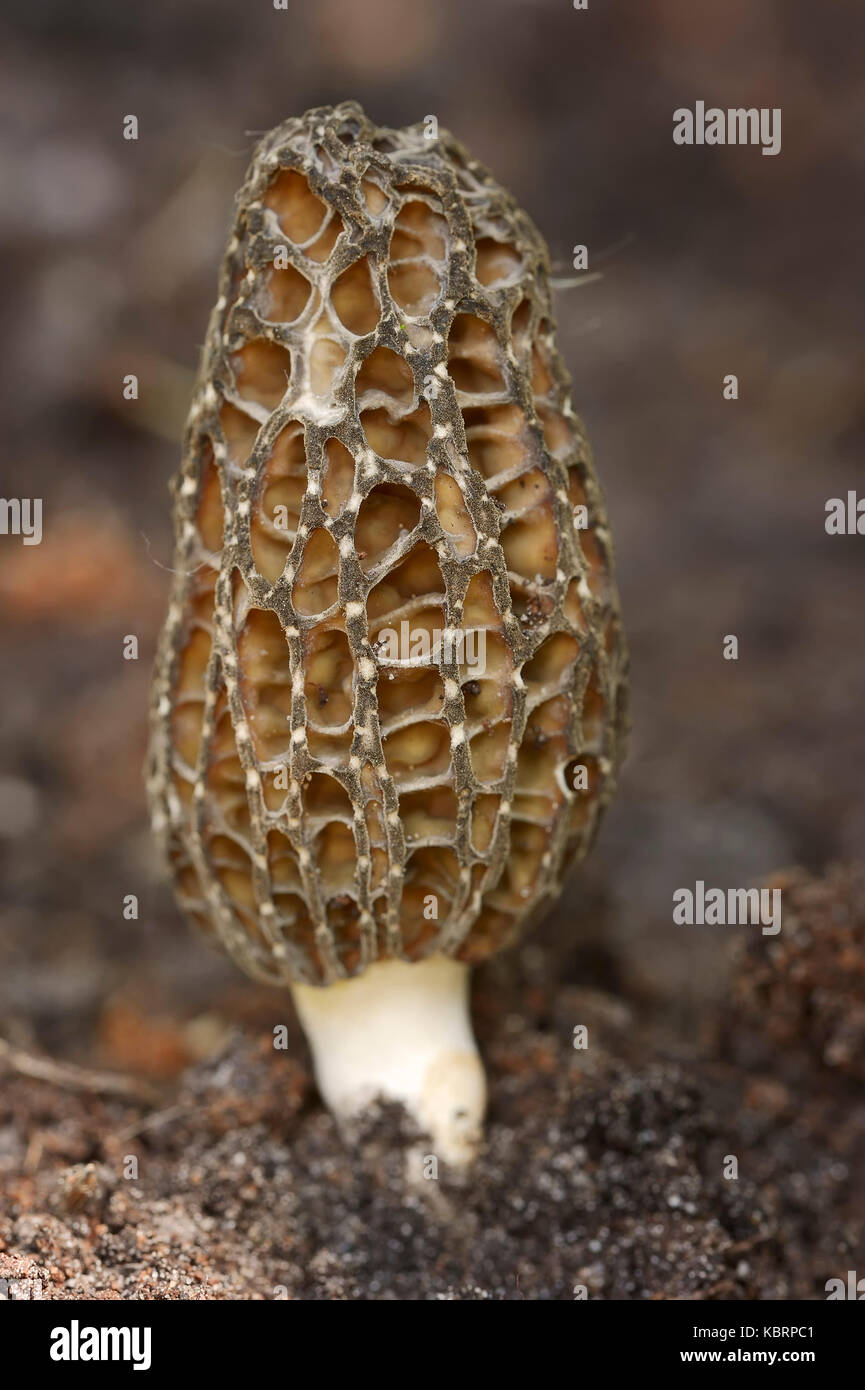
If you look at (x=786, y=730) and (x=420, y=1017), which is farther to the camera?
(x=786, y=730)

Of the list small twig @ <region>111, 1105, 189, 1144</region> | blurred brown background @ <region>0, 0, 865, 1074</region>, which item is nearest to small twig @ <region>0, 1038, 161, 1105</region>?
small twig @ <region>111, 1105, 189, 1144</region>

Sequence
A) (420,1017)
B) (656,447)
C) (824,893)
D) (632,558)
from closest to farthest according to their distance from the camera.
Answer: (420,1017) < (824,893) < (632,558) < (656,447)

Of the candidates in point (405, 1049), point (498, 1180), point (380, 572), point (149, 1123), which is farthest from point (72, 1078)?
point (380, 572)

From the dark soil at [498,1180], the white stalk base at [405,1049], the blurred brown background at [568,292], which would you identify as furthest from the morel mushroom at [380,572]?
the blurred brown background at [568,292]

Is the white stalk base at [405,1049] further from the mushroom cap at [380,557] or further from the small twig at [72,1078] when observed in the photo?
the small twig at [72,1078]

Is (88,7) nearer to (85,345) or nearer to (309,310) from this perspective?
(85,345)

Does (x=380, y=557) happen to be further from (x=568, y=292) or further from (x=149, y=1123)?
(x=568, y=292)
